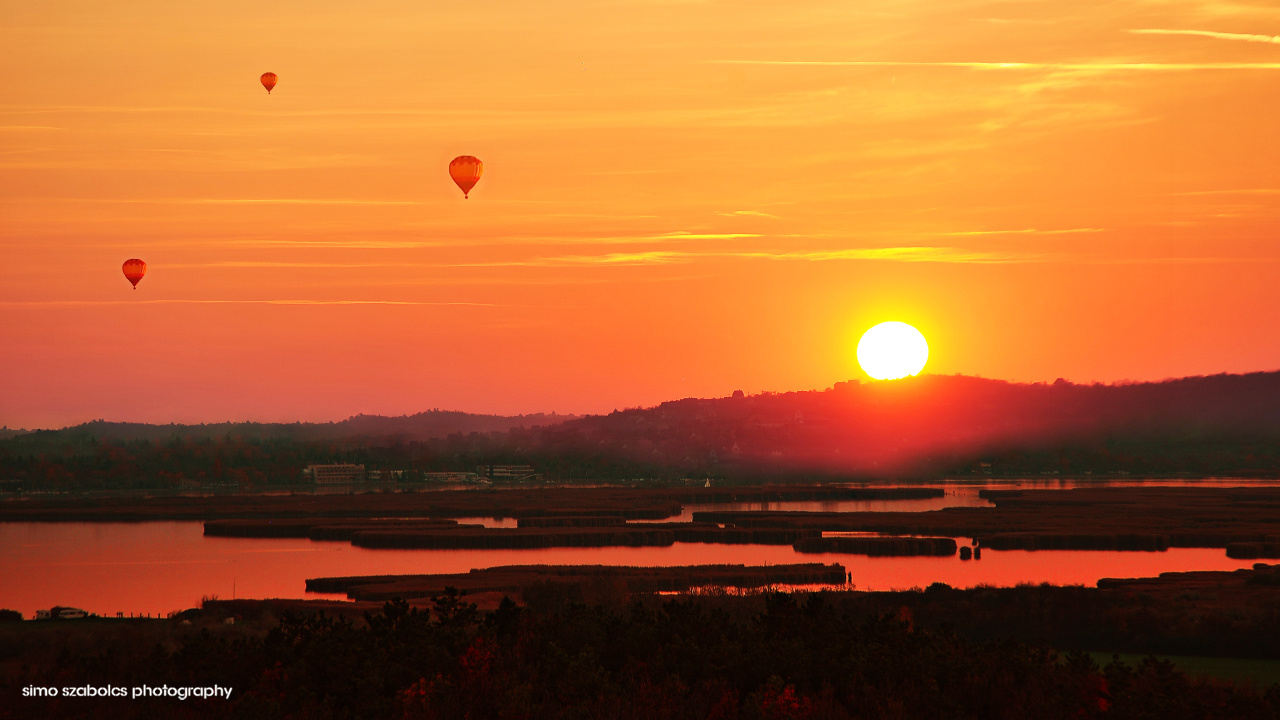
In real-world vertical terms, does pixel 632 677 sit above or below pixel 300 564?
below

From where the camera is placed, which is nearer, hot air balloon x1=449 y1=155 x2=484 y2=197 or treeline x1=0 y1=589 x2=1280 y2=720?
treeline x1=0 y1=589 x2=1280 y2=720

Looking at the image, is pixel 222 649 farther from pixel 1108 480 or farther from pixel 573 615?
pixel 1108 480

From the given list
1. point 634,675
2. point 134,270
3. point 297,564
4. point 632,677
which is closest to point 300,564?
point 297,564

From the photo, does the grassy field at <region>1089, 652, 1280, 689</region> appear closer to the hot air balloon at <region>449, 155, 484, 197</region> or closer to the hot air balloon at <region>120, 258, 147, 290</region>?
the hot air balloon at <region>449, 155, 484, 197</region>

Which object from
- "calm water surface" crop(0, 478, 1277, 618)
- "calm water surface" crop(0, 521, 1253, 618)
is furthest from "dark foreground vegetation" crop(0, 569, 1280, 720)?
"calm water surface" crop(0, 521, 1253, 618)

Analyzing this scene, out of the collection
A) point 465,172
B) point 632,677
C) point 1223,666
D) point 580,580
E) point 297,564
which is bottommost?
point 632,677

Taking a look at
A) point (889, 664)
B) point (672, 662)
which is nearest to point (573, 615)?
point (672, 662)

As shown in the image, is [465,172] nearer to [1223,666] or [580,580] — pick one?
[580,580]
